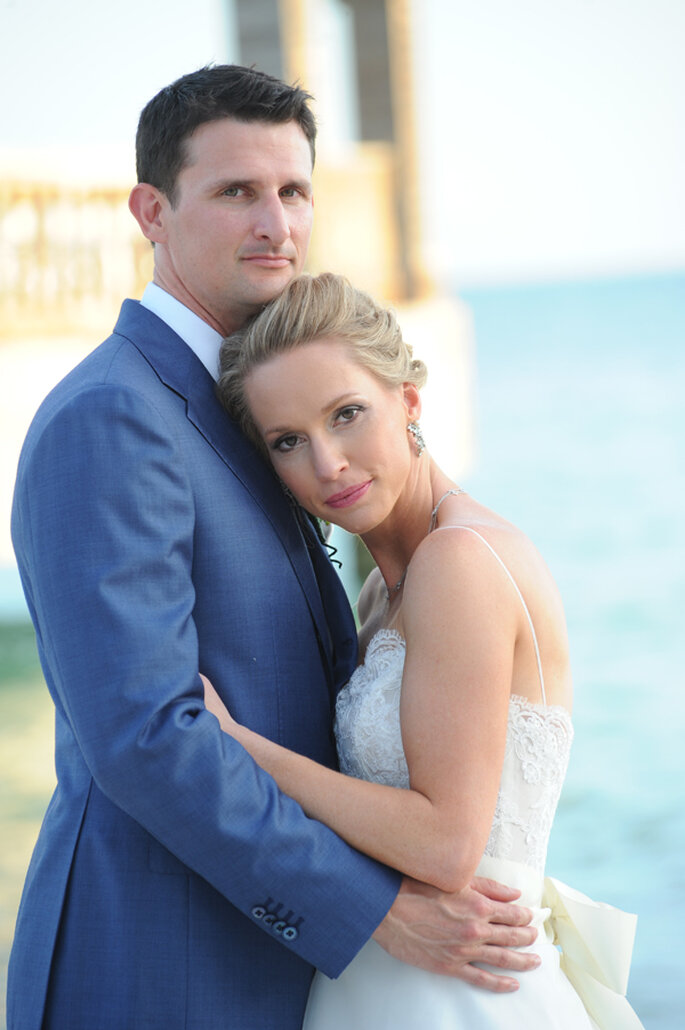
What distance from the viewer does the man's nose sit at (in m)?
2.39

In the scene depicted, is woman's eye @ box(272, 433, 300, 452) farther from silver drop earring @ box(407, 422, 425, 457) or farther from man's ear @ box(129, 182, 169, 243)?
man's ear @ box(129, 182, 169, 243)

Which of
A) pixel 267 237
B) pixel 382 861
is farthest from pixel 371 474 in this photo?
pixel 382 861

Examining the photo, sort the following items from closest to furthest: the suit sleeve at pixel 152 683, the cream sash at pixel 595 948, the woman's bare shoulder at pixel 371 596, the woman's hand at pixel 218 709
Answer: the suit sleeve at pixel 152 683
the woman's hand at pixel 218 709
the cream sash at pixel 595 948
the woman's bare shoulder at pixel 371 596

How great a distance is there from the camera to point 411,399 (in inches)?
99.0

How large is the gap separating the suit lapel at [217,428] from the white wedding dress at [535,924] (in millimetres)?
180

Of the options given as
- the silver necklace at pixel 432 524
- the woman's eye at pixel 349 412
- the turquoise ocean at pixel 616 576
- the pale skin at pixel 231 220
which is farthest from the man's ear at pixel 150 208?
the turquoise ocean at pixel 616 576

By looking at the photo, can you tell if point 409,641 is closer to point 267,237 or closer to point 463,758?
point 463,758

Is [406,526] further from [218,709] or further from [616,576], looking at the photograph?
[616,576]

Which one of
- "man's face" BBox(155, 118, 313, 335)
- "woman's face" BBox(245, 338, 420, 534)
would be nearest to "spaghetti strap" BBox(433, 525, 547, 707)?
"woman's face" BBox(245, 338, 420, 534)

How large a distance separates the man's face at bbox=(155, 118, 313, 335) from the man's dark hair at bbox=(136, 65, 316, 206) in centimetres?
2

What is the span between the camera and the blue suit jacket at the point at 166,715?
1.94m

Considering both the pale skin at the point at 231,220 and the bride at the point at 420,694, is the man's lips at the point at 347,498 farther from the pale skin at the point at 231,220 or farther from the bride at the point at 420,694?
the pale skin at the point at 231,220

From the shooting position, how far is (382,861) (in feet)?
6.86

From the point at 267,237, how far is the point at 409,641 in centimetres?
87
